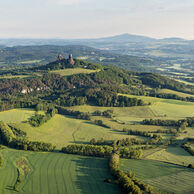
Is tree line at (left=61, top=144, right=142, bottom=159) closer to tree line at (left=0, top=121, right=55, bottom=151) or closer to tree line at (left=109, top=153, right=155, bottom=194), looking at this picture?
tree line at (left=0, top=121, right=55, bottom=151)

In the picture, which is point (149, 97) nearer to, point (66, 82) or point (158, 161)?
point (66, 82)

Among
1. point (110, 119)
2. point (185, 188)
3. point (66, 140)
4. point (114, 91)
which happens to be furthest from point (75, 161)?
point (114, 91)

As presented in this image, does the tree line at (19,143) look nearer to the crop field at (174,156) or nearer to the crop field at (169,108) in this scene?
the crop field at (174,156)

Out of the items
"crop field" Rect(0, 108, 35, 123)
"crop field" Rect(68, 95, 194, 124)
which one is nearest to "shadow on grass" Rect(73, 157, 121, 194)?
"crop field" Rect(68, 95, 194, 124)

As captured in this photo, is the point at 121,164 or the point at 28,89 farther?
the point at 28,89

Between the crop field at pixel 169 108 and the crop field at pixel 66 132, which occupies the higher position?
the crop field at pixel 169 108

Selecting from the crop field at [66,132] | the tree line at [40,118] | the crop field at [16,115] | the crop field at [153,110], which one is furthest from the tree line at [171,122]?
the crop field at [16,115]
